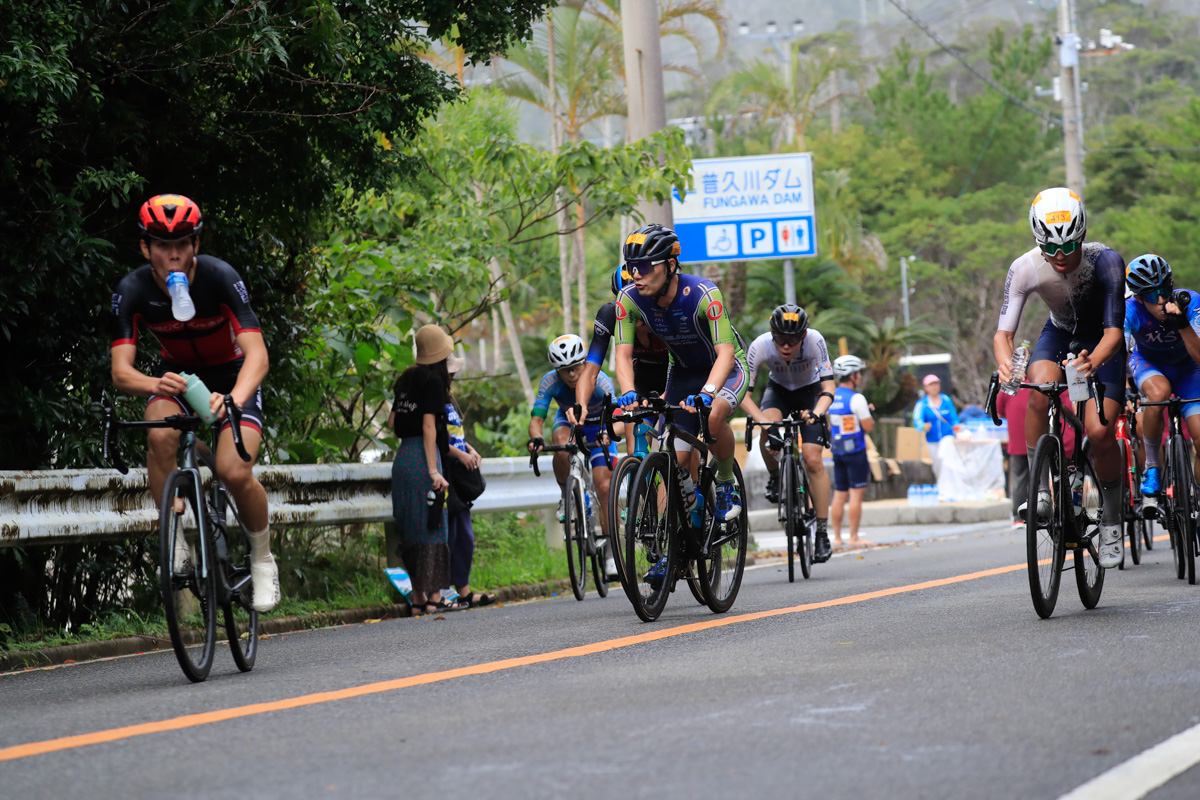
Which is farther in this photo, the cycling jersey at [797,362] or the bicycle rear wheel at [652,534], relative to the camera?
the cycling jersey at [797,362]

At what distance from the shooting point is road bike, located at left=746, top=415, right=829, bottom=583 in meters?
12.0

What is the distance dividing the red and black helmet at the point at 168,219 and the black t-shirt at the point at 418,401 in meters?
3.83

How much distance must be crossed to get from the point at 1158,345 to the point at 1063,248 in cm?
234

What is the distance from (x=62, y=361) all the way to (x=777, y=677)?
518cm

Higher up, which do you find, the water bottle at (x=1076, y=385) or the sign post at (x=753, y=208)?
the sign post at (x=753, y=208)

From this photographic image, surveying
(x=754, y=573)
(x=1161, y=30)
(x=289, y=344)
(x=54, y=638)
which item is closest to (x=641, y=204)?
(x=754, y=573)

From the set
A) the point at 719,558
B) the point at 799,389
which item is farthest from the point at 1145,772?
the point at 799,389

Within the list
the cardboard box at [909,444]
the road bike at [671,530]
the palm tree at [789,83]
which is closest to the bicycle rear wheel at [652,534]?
the road bike at [671,530]

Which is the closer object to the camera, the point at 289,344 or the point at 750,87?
the point at 289,344

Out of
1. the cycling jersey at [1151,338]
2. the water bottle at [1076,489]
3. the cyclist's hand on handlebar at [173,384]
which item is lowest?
the water bottle at [1076,489]

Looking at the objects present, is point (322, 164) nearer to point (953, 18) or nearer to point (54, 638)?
point (54, 638)

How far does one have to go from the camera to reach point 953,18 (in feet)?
604

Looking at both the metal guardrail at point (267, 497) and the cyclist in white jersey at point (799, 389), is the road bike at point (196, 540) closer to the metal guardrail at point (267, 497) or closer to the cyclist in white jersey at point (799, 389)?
the metal guardrail at point (267, 497)

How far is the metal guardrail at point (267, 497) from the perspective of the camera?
7.89 metres
